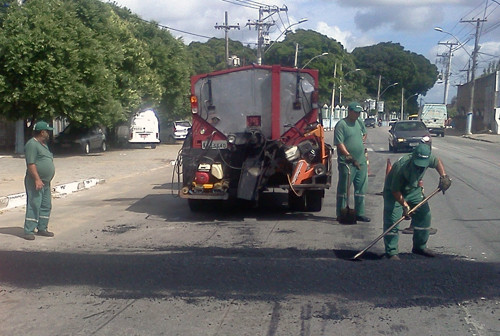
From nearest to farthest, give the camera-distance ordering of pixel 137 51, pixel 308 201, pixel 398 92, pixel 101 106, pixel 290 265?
pixel 290 265
pixel 308 201
pixel 101 106
pixel 137 51
pixel 398 92

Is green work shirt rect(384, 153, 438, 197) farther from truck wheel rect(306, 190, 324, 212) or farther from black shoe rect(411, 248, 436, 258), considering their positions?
truck wheel rect(306, 190, 324, 212)

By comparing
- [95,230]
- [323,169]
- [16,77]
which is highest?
[16,77]

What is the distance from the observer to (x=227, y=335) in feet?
17.7

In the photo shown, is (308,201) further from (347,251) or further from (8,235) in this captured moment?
(8,235)

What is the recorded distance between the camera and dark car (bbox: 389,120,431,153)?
28.4 metres

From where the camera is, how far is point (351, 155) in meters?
10.2

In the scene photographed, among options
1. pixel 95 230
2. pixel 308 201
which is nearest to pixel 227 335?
pixel 95 230

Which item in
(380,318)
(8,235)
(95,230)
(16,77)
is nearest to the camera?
A: (380,318)

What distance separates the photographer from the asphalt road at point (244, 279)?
5.68 m

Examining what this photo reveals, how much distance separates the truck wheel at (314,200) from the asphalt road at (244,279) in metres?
0.22

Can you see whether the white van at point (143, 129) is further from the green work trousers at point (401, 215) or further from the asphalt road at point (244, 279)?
the green work trousers at point (401, 215)

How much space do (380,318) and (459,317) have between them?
718mm

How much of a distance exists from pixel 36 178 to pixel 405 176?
5.12 metres

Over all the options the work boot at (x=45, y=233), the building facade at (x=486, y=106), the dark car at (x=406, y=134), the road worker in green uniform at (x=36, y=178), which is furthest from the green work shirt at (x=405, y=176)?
the building facade at (x=486, y=106)
